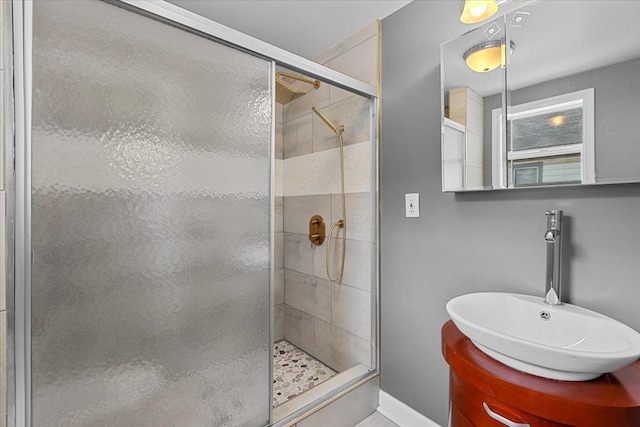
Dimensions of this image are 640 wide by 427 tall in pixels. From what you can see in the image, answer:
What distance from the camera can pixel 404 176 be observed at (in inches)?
68.9

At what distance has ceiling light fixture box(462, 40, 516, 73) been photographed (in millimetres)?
1331

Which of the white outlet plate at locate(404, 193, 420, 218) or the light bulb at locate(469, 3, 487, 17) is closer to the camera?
the light bulb at locate(469, 3, 487, 17)

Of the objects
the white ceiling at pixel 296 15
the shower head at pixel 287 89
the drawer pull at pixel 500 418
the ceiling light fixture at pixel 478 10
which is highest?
the white ceiling at pixel 296 15

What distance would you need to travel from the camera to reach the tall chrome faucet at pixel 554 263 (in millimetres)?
1159

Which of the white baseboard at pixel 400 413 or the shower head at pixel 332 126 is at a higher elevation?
the shower head at pixel 332 126

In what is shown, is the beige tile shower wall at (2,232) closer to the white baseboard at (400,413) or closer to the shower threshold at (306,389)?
the shower threshold at (306,389)

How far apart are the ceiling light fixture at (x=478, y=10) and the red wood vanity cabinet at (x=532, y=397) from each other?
1330 millimetres

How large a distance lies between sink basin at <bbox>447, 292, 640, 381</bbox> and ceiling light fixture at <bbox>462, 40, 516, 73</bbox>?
975mm

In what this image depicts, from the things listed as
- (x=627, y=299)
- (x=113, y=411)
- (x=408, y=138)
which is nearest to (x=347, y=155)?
(x=408, y=138)

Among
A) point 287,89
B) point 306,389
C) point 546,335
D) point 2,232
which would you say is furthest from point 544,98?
point 306,389

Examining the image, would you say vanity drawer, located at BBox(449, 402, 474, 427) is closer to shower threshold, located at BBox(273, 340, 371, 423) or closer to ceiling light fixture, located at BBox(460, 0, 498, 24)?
shower threshold, located at BBox(273, 340, 371, 423)

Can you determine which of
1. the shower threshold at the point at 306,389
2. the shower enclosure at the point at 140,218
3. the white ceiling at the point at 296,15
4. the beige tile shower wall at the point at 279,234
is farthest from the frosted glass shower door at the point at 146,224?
the beige tile shower wall at the point at 279,234

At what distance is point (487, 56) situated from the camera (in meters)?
1.38

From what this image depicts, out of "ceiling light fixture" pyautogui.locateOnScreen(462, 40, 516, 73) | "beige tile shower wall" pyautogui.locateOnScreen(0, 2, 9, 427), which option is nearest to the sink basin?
"ceiling light fixture" pyautogui.locateOnScreen(462, 40, 516, 73)
